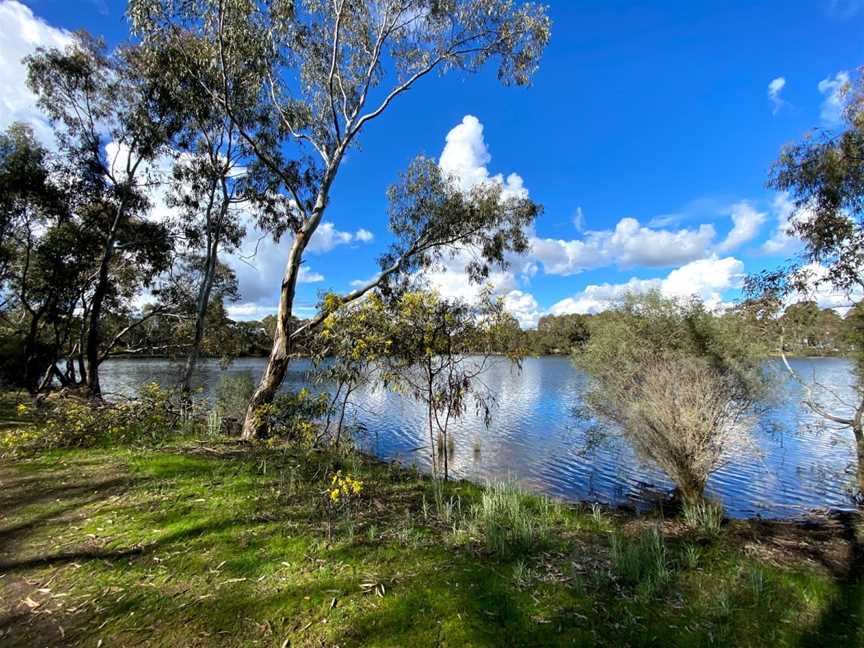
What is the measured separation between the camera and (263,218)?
11953mm

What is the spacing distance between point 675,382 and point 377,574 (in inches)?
263

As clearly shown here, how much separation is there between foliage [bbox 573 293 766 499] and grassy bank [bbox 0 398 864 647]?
2335 millimetres

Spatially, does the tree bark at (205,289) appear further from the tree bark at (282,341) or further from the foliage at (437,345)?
the foliage at (437,345)

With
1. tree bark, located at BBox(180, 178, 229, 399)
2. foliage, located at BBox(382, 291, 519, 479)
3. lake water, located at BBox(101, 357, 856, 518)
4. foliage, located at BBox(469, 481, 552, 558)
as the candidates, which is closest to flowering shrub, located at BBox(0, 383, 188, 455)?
tree bark, located at BBox(180, 178, 229, 399)

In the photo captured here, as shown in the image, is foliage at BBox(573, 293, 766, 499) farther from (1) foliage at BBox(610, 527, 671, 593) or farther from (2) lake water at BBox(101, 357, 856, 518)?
(1) foliage at BBox(610, 527, 671, 593)

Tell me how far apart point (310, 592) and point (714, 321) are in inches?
470

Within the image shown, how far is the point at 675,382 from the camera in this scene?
7469 millimetres

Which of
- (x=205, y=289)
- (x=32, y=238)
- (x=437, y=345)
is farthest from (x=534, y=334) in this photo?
(x=32, y=238)

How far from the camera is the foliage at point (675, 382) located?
7109 mm

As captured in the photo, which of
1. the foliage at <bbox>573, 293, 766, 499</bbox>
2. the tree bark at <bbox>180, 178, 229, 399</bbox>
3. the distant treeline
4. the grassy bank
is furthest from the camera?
the tree bark at <bbox>180, 178, 229, 399</bbox>

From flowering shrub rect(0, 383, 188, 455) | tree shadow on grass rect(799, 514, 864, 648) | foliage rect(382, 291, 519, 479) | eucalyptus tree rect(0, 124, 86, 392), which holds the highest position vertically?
eucalyptus tree rect(0, 124, 86, 392)

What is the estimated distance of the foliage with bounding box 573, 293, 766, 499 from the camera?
7.11 meters

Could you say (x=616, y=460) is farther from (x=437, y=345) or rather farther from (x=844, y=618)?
(x=844, y=618)

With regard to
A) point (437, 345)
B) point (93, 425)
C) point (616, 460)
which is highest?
point (437, 345)
